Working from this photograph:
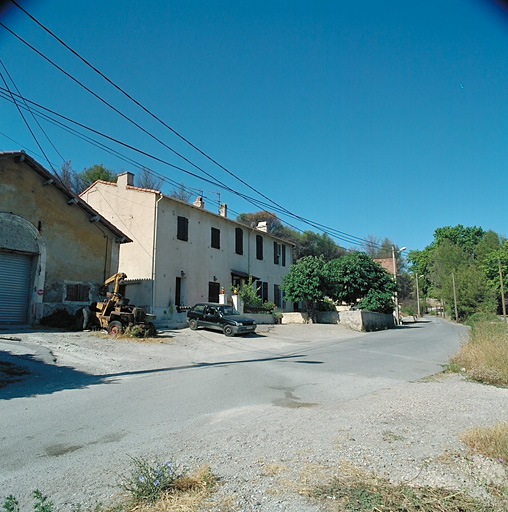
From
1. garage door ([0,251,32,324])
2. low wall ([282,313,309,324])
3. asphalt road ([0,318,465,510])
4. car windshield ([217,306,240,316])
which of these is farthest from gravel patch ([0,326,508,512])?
low wall ([282,313,309,324])

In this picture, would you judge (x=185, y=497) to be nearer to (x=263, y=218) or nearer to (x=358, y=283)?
(x=358, y=283)

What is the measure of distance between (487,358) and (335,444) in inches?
265

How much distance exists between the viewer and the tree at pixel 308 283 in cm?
2955

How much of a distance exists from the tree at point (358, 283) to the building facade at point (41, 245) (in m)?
18.3

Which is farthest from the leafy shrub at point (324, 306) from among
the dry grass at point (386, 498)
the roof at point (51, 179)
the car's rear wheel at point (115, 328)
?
the dry grass at point (386, 498)

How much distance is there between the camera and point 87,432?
532 centimetres

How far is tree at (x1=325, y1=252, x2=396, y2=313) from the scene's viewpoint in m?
32.2

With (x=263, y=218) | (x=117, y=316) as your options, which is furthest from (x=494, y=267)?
(x=117, y=316)

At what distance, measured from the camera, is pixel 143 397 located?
24.0 feet

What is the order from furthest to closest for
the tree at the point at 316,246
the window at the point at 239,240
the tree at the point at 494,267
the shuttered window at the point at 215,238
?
the tree at the point at 494,267
the tree at the point at 316,246
the window at the point at 239,240
the shuttered window at the point at 215,238

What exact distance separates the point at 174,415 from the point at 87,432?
127 cm

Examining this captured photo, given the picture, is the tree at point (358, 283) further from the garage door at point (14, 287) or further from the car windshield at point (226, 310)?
the garage door at point (14, 287)

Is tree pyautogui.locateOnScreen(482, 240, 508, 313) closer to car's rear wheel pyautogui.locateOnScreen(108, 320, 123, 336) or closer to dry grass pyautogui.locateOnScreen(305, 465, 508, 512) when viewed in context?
car's rear wheel pyautogui.locateOnScreen(108, 320, 123, 336)

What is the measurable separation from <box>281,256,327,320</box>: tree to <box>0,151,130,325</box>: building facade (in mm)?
14457
